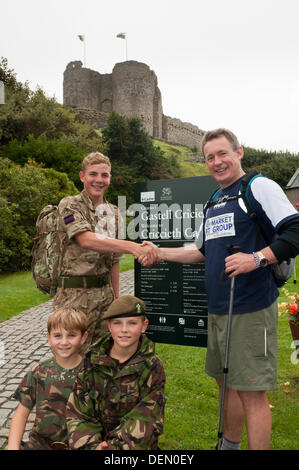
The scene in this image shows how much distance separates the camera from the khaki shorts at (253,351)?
2650 mm

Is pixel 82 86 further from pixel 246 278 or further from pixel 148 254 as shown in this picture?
pixel 246 278

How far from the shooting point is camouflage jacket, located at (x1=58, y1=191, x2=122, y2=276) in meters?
3.46

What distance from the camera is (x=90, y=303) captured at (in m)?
3.50

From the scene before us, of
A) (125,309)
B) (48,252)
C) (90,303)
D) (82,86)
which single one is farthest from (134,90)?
(125,309)

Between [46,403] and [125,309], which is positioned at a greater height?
[125,309]

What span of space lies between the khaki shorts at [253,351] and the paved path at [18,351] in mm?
2419

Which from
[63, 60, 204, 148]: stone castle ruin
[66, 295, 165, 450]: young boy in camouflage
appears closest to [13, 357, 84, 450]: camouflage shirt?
[66, 295, 165, 450]: young boy in camouflage

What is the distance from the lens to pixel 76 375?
2920 millimetres

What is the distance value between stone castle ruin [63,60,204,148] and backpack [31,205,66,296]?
190 feet

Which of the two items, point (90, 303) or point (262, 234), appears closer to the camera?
point (262, 234)

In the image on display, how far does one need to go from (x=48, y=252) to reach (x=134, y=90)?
65576 mm

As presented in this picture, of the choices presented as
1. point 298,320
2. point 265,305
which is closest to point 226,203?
point 265,305

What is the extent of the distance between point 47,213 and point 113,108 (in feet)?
222
